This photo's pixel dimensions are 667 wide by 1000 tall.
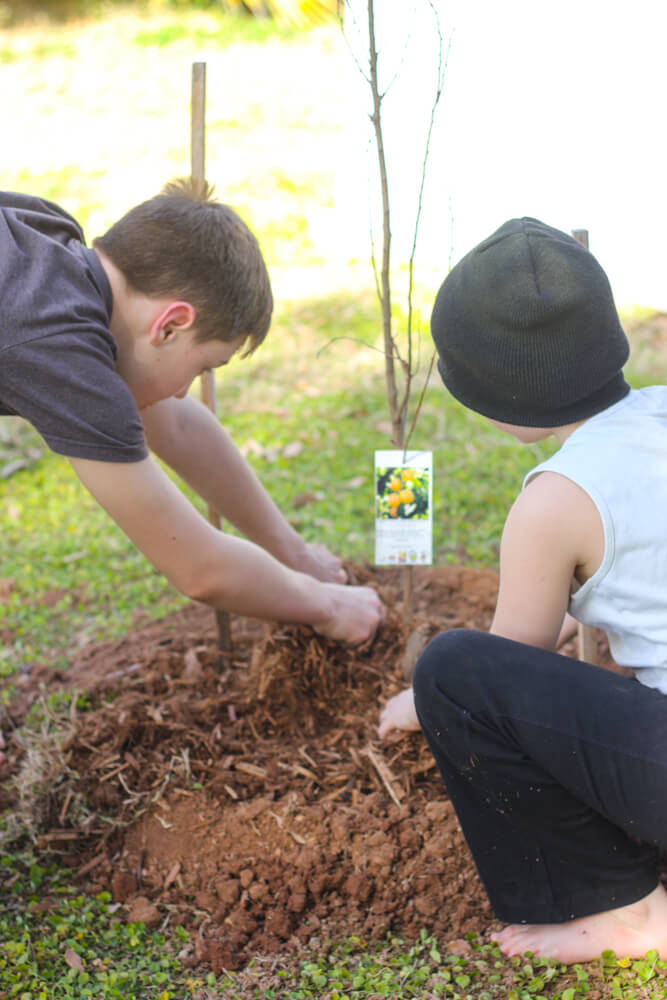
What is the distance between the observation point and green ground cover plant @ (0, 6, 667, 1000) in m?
1.74

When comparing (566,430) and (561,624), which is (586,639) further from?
(566,430)

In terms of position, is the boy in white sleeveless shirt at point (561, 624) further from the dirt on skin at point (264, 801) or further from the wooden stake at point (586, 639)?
the wooden stake at point (586, 639)

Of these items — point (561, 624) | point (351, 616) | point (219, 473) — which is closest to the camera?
point (561, 624)

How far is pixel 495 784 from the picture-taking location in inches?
64.6

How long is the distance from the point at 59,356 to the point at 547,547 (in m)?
0.97

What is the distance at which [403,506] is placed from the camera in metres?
2.20

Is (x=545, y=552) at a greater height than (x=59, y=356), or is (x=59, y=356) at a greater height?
(x=59, y=356)

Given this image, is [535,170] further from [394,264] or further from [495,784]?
[495,784]

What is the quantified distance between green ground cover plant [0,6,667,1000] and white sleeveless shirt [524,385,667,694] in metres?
0.53

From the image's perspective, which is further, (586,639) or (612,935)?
(586,639)

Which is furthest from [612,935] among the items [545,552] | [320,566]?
[320,566]

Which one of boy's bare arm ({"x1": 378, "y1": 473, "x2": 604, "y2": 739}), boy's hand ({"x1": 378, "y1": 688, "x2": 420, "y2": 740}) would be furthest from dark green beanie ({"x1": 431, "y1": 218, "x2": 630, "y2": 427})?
boy's hand ({"x1": 378, "y1": 688, "x2": 420, "y2": 740})

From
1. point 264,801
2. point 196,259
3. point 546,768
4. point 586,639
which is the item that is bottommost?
point 264,801

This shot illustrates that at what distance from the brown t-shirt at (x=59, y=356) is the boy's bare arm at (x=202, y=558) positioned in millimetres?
61
